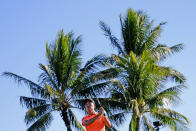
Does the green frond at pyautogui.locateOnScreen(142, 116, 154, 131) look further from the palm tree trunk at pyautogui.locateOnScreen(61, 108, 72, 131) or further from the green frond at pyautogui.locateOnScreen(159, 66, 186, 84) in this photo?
the palm tree trunk at pyautogui.locateOnScreen(61, 108, 72, 131)

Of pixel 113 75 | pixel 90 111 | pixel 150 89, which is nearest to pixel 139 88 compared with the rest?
pixel 150 89

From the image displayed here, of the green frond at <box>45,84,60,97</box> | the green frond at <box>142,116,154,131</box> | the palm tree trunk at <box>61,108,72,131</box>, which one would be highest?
the green frond at <box>45,84,60,97</box>

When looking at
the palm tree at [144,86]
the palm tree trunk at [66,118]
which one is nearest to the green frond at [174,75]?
the palm tree at [144,86]

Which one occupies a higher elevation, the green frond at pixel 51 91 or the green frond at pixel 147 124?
the green frond at pixel 51 91

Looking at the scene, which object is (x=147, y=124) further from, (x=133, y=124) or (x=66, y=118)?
(x=66, y=118)

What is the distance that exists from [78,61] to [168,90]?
430 centimetres

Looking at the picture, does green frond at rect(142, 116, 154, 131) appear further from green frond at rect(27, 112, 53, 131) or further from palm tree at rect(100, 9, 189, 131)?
green frond at rect(27, 112, 53, 131)

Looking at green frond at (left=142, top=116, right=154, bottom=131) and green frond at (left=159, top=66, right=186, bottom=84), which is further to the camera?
green frond at (left=159, top=66, right=186, bottom=84)

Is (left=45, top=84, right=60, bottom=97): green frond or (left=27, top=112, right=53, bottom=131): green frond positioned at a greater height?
(left=45, top=84, right=60, bottom=97): green frond

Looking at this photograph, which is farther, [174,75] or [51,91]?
[174,75]

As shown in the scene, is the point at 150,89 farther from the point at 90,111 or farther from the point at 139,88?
the point at 90,111

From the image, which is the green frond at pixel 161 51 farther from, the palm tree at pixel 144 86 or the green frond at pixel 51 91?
the green frond at pixel 51 91

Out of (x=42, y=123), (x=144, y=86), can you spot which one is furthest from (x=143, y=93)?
(x=42, y=123)

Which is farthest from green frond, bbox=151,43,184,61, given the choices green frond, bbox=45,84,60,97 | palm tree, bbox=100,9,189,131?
green frond, bbox=45,84,60,97
